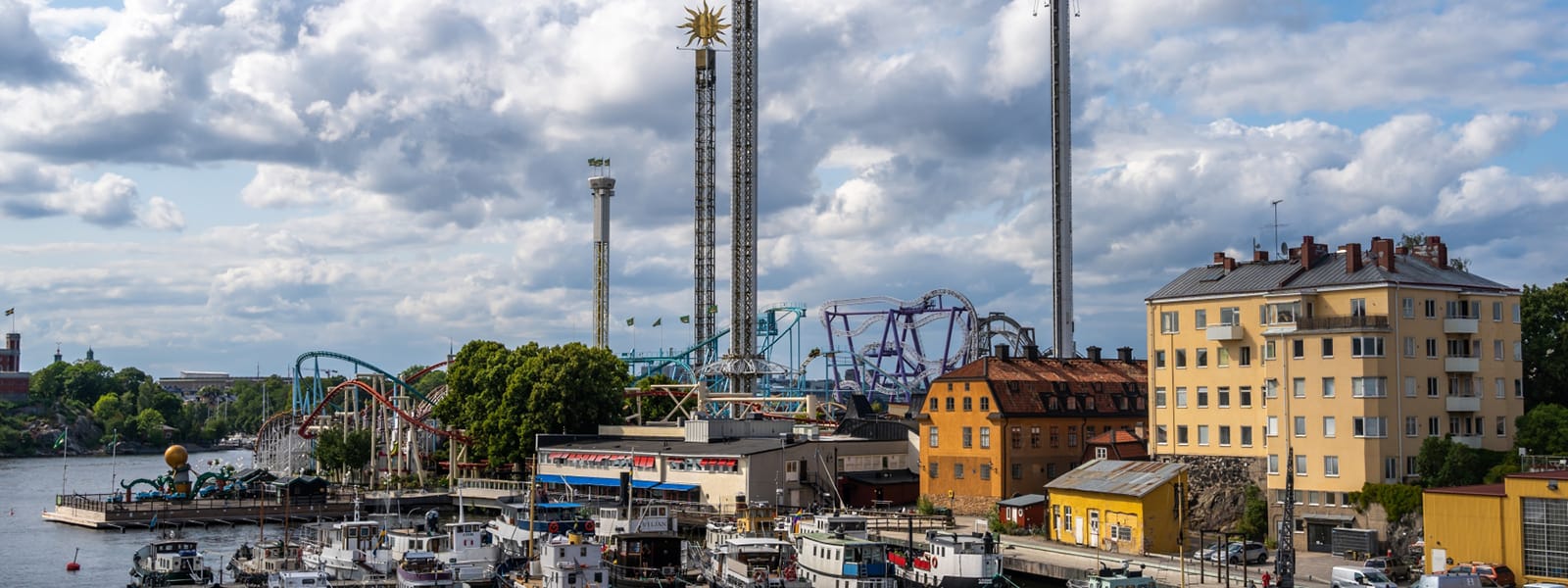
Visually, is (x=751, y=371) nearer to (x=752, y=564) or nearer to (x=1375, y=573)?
(x=752, y=564)

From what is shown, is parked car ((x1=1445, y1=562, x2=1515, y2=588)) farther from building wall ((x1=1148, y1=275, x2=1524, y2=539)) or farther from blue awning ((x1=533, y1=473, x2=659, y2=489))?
blue awning ((x1=533, y1=473, x2=659, y2=489))

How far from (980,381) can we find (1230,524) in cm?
1862

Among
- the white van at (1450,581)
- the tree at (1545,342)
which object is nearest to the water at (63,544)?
the white van at (1450,581)

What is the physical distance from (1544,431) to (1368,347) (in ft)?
31.5

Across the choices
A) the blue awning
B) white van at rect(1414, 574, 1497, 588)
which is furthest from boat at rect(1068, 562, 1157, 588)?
the blue awning

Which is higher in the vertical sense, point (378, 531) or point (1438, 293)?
point (1438, 293)

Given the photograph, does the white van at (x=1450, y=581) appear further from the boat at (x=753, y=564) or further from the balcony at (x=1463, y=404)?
the boat at (x=753, y=564)

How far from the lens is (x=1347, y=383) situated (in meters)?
63.1

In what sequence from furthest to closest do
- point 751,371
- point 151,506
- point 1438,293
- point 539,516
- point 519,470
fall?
point 751,371
point 519,470
point 151,506
point 539,516
point 1438,293

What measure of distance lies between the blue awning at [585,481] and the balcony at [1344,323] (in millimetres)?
44512

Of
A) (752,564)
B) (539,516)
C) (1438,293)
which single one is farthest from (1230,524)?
(539,516)

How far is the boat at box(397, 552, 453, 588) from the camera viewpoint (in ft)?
192

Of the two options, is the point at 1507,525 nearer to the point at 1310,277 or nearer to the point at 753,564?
the point at 1310,277

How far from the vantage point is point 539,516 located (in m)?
72.1
